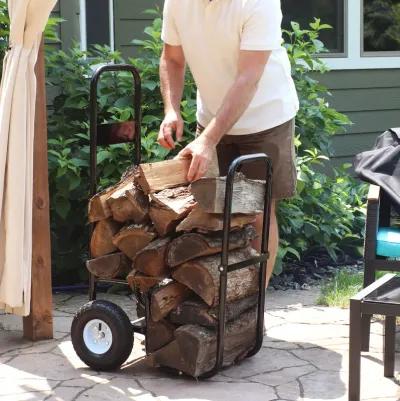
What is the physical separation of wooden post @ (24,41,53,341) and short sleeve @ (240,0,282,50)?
1.05 m

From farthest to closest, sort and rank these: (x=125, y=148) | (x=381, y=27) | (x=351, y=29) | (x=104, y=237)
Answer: (x=381, y=27) → (x=351, y=29) → (x=125, y=148) → (x=104, y=237)

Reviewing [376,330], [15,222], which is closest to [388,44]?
[376,330]

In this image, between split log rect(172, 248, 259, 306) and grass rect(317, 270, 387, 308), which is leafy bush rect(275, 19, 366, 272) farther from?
split log rect(172, 248, 259, 306)

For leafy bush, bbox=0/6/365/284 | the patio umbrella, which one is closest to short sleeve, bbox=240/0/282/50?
the patio umbrella

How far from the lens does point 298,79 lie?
6.45 meters

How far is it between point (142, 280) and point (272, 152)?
0.87 metres

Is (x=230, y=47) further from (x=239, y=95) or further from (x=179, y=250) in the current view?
(x=179, y=250)

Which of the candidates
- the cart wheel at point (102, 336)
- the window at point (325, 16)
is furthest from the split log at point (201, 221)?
the window at point (325, 16)

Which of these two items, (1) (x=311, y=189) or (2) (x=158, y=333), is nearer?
(2) (x=158, y=333)

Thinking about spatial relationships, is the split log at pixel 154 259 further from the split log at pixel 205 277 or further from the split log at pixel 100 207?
the split log at pixel 100 207

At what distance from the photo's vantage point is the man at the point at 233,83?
420 centimetres

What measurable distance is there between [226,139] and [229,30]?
0.58m

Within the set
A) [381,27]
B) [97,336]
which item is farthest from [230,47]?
[381,27]

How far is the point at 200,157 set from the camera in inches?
163
